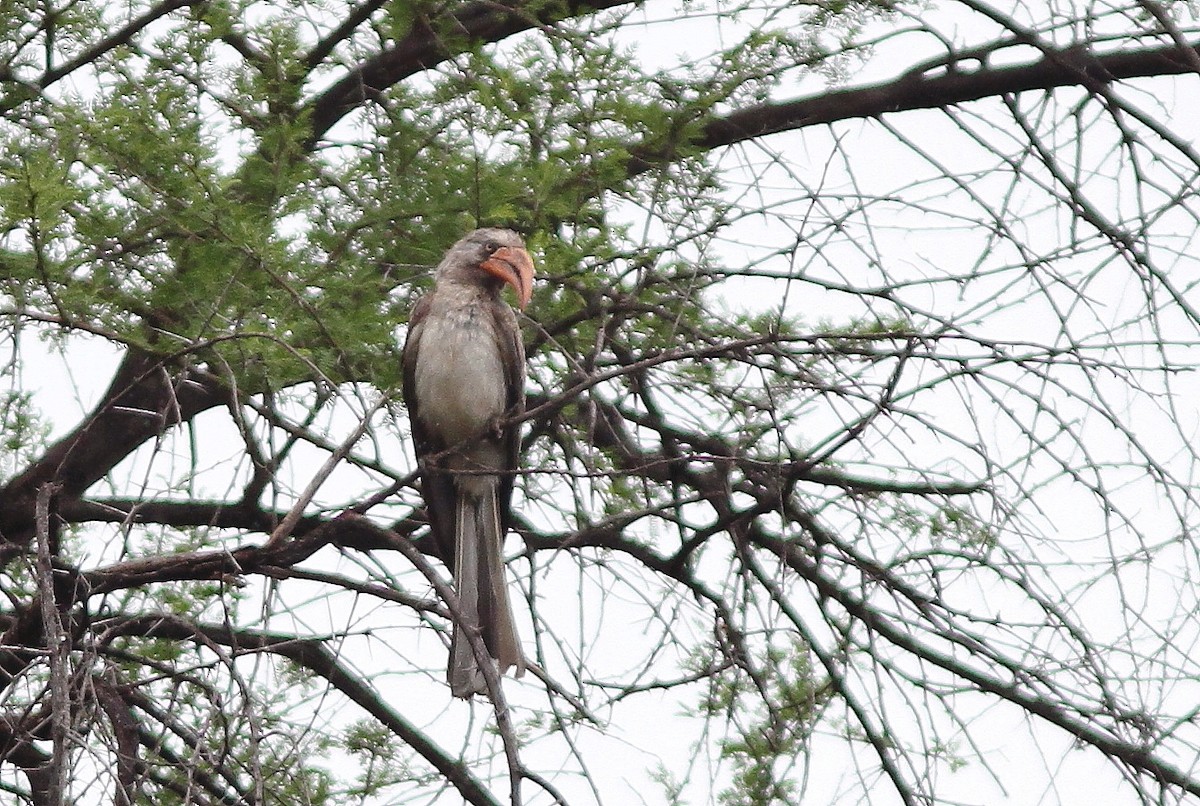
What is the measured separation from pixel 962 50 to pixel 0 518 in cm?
391

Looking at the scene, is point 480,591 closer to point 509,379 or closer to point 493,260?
point 509,379

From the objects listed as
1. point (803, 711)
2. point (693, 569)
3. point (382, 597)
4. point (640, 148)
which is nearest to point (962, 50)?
point (640, 148)

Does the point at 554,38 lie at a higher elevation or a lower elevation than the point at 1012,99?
lower

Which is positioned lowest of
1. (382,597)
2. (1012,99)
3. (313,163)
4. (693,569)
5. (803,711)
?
(382,597)

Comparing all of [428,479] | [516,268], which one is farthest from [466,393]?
[516,268]

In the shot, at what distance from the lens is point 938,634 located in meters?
4.98

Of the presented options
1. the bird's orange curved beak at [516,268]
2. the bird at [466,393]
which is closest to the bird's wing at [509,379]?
the bird at [466,393]

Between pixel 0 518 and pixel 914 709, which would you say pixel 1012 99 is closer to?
pixel 914 709

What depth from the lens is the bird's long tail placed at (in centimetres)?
445

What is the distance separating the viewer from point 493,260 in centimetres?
507

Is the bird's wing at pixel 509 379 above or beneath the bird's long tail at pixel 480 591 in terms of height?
above

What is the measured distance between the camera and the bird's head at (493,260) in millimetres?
4895

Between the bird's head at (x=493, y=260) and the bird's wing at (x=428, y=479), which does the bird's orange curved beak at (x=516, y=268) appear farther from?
the bird's wing at (x=428, y=479)

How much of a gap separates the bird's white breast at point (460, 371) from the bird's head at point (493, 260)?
202mm
